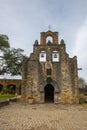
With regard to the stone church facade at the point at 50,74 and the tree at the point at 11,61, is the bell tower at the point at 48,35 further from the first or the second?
the tree at the point at 11,61

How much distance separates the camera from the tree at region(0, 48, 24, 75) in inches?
971

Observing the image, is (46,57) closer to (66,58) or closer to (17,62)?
(66,58)

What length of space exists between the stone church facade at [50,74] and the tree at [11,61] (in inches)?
174

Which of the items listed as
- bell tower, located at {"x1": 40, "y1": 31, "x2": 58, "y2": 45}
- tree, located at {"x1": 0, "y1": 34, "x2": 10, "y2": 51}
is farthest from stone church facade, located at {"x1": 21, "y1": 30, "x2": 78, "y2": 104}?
tree, located at {"x1": 0, "y1": 34, "x2": 10, "y2": 51}

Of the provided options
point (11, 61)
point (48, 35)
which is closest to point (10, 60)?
point (11, 61)

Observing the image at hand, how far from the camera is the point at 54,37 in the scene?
893 inches

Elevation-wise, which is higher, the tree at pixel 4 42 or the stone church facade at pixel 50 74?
the tree at pixel 4 42

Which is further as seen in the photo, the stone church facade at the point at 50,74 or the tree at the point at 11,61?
the tree at the point at 11,61

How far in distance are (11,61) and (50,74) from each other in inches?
292

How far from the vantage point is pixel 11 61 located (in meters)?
25.4

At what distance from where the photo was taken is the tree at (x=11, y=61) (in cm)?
2466

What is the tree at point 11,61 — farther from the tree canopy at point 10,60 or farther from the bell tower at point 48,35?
the bell tower at point 48,35

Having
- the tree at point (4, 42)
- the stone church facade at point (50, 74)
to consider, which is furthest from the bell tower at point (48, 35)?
the tree at point (4, 42)

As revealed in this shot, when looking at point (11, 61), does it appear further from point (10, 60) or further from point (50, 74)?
point (50, 74)
